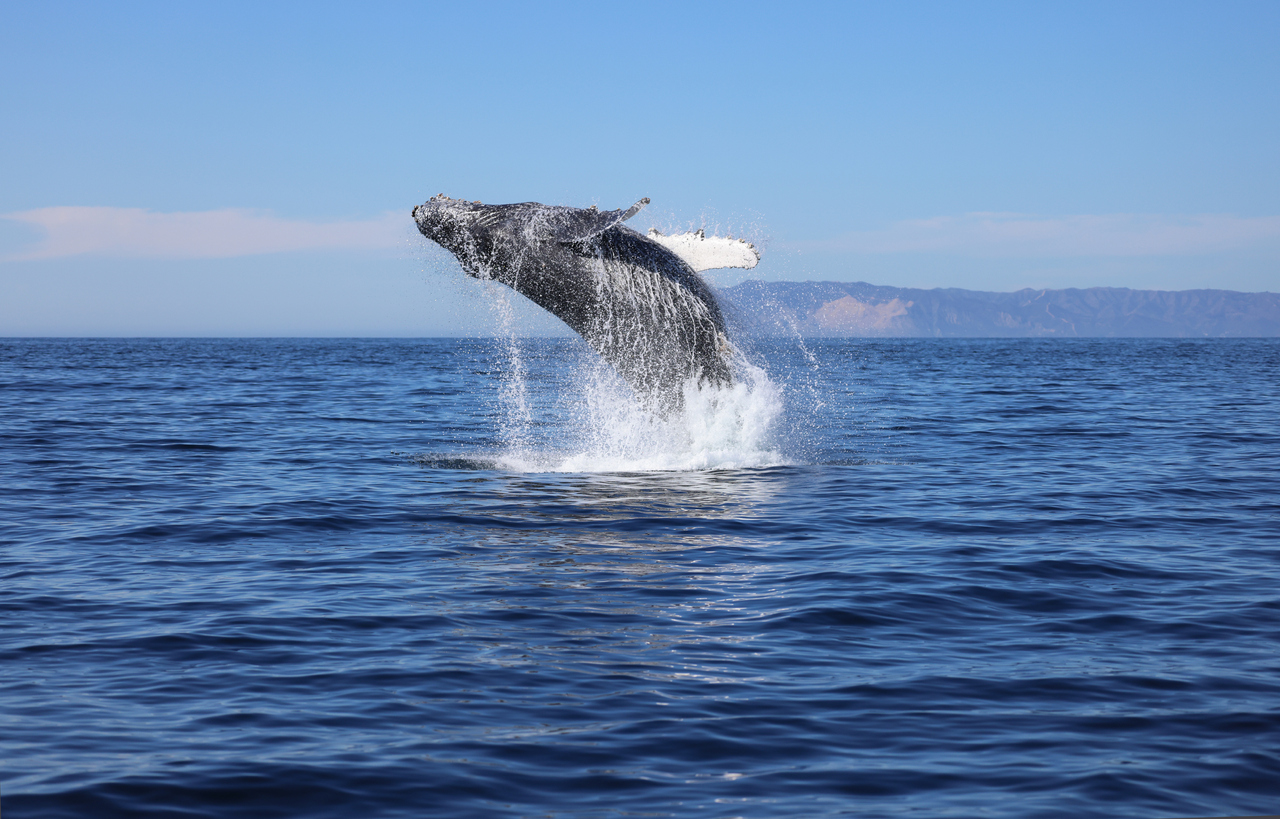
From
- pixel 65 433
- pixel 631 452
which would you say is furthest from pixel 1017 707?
pixel 65 433

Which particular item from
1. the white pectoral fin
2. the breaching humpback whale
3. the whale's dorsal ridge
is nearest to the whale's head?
the breaching humpback whale

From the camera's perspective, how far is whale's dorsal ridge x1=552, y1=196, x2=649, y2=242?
43.2 feet

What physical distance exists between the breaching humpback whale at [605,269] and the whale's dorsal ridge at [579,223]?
0.01 meters

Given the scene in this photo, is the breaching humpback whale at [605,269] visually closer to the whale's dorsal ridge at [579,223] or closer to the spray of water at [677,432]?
the whale's dorsal ridge at [579,223]

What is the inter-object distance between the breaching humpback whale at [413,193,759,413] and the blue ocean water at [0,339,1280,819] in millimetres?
1943

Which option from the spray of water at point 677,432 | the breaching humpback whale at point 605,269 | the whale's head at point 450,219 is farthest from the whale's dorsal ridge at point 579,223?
the spray of water at point 677,432

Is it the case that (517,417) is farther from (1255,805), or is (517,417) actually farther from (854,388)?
(1255,805)

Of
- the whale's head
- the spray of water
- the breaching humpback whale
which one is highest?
the whale's head

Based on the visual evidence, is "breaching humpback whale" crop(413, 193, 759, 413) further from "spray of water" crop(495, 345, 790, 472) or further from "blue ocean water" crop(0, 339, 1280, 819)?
"blue ocean water" crop(0, 339, 1280, 819)

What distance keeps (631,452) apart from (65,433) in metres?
12.5

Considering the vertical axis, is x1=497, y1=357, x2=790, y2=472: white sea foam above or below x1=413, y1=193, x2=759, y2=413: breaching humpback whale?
below

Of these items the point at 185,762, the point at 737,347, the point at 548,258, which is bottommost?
the point at 185,762

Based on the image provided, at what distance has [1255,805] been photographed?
529 cm

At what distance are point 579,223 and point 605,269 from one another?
28.8 inches
